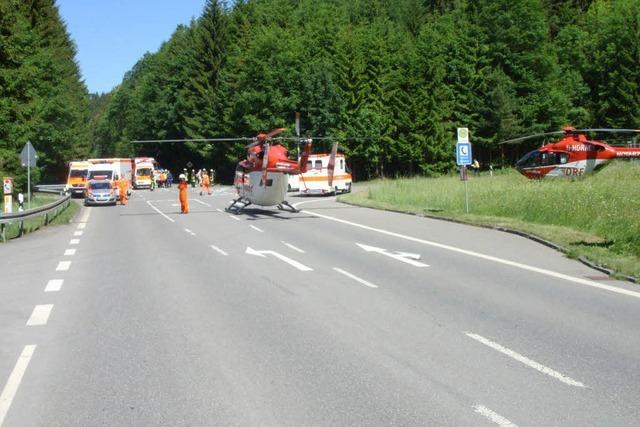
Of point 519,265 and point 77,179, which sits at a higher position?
point 77,179

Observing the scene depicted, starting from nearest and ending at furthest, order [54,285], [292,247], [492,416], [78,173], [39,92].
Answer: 1. [492,416]
2. [54,285]
3. [292,247]
4. [39,92]
5. [78,173]

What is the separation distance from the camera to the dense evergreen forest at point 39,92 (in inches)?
1531

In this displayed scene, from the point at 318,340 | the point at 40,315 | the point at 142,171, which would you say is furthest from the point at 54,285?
the point at 142,171

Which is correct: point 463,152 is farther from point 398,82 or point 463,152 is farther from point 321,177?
point 398,82

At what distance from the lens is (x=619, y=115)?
220 feet

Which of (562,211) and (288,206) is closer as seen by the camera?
(562,211)

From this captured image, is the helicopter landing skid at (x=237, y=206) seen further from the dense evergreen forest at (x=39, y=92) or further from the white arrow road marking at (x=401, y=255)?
the white arrow road marking at (x=401, y=255)

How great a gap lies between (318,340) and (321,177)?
3701 cm

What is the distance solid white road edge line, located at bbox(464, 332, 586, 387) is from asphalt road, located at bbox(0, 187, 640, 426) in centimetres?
2

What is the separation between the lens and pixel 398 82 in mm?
69312

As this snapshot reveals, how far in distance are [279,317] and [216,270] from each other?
4951 millimetres

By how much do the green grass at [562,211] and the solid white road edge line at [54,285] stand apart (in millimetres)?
9261

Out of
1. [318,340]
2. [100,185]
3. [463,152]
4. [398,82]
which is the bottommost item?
[318,340]

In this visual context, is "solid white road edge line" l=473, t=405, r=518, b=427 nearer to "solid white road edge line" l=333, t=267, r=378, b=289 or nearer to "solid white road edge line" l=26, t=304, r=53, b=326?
"solid white road edge line" l=26, t=304, r=53, b=326
